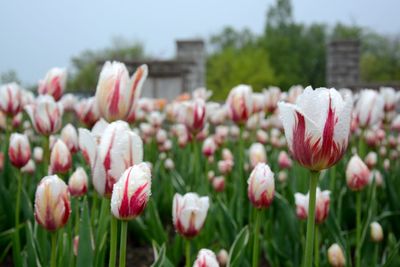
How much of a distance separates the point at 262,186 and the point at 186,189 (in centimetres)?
104

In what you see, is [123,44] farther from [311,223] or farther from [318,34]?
[311,223]

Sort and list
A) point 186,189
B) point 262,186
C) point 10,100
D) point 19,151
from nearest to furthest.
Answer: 1. point 262,186
2. point 19,151
3. point 10,100
4. point 186,189

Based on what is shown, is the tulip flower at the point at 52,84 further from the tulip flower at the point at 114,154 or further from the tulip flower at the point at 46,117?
the tulip flower at the point at 114,154

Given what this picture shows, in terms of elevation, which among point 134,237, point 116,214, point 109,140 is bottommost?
point 134,237

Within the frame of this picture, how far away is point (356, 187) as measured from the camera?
1509 millimetres

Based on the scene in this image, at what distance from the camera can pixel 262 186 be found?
1.12 m

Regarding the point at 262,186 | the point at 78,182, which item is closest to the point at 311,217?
the point at 262,186

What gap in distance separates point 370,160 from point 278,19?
37873 mm

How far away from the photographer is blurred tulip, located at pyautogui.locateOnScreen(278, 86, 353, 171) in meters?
0.79

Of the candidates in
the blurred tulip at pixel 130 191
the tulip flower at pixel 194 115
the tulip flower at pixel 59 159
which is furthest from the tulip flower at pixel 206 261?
the tulip flower at pixel 194 115

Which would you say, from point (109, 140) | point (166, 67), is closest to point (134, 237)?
point (109, 140)

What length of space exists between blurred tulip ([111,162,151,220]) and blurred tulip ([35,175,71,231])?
0.66 feet

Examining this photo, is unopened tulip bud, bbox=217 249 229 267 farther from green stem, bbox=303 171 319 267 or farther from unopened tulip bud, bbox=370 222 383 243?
green stem, bbox=303 171 319 267

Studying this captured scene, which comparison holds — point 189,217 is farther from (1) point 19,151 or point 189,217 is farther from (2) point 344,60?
(2) point 344,60
